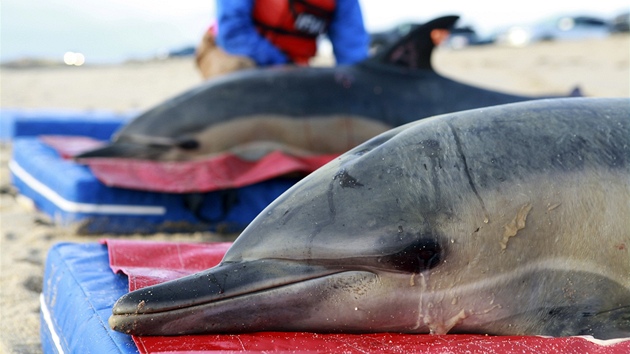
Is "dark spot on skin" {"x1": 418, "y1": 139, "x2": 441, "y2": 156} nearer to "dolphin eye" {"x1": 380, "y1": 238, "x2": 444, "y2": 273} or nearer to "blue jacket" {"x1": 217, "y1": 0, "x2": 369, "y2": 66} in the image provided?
"dolphin eye" {"x1": 380, "y1": 238, "x2": 444, "y2": 273}

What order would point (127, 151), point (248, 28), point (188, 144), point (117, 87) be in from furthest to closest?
point (117, 87) < point (248, 28) < point (188, 144) < point (127, 151)

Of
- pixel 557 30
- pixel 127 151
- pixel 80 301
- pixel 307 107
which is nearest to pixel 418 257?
pixel 80 301

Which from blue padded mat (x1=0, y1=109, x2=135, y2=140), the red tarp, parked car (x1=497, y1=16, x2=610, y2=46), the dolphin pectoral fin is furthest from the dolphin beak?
parked car (x1=497, y1=16, x2=610, y2=46)

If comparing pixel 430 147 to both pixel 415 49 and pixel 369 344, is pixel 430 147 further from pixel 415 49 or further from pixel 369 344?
pixel 415 49

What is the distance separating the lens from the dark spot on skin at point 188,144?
219 inches

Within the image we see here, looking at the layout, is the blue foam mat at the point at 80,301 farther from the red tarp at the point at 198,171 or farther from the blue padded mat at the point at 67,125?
the blue padded mat at the point at 67,125

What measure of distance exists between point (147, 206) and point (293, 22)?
276 cm

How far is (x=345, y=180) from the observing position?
8.15 feet

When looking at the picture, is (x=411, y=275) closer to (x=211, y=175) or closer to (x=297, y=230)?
(x=297, y=230)

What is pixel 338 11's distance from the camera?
760cm

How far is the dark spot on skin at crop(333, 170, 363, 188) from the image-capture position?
2.46 meters

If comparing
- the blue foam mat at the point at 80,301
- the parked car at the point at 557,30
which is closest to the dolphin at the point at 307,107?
the blue foam mat at the point at 80,301

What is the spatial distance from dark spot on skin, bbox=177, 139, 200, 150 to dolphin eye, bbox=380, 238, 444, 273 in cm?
345

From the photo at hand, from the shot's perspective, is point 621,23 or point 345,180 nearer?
point 345,180
